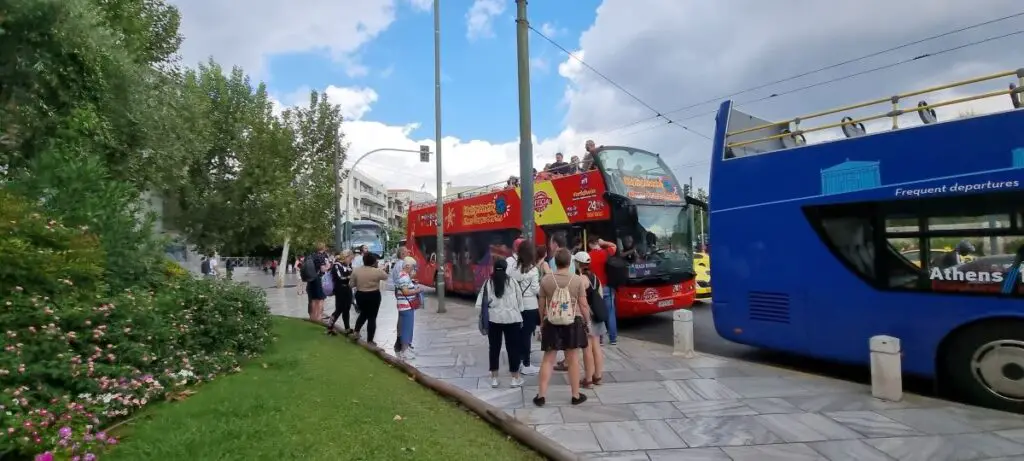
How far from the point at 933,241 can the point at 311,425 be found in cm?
644

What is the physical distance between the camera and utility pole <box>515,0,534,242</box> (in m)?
9.81

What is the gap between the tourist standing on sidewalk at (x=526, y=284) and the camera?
6718mm

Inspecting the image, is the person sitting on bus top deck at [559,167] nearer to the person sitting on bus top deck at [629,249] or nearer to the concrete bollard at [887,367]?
the person sitting on bus top deck at [629,249]

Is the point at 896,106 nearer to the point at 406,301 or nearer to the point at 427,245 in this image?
the point at 406,301

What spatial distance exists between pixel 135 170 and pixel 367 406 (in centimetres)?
669

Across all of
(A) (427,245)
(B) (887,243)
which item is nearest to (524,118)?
(B) (887,243)

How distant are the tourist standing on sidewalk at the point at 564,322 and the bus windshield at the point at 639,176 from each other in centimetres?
563

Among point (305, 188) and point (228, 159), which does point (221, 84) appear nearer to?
point (228, 159)

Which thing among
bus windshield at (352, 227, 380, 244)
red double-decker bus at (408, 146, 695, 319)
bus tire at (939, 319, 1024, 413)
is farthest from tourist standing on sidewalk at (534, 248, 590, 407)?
bus windshield at (352, 227, 380, 244)

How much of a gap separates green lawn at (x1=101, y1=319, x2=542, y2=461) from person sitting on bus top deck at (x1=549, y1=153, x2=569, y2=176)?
7354 millimetres

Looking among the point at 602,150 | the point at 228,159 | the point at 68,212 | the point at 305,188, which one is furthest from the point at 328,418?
the point at 305,188

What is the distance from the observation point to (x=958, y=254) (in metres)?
5.91

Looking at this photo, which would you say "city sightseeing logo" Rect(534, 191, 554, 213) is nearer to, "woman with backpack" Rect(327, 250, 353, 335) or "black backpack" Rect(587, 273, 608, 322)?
"woman with backpack" Rect(327, 250, 353, 335)

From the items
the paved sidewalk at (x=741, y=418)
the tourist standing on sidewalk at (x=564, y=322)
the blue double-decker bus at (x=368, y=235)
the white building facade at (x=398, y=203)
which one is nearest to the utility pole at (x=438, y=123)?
the paved sidewalk at (x=741, y=418)
